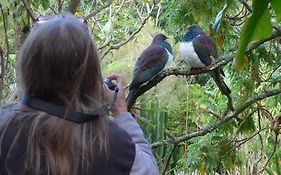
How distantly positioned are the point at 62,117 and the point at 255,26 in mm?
327

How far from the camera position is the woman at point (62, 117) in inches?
33.0

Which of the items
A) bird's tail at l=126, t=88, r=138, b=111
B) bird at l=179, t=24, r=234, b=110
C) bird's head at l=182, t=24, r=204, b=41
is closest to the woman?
bird's tail at l=126, t=88, r=138, b=111

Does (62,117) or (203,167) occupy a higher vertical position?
(62,117)

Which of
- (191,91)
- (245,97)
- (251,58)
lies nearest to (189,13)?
(251,58)

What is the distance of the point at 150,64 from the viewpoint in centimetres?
214

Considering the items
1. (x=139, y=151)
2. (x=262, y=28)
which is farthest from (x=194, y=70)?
(x=262, y=28)

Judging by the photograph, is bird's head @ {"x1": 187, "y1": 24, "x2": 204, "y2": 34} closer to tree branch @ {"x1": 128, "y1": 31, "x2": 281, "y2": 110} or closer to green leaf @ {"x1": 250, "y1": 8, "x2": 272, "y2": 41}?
tree branch @ {"x1": 128, "y1": 31, "x2": 281, "y2": 110}

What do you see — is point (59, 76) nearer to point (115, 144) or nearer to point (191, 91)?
point (115, 144)

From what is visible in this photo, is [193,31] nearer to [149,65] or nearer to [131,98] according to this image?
[149,65]

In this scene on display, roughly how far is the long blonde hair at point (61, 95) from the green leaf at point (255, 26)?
10.1 inches

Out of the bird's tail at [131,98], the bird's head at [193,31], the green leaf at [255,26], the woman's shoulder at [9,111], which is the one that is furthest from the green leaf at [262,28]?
the bird's head at [193,31]

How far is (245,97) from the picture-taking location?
2203 mm

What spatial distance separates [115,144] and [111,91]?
0.45ft

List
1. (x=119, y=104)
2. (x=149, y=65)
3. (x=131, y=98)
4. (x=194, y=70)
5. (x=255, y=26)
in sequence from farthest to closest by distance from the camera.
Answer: (x=149, y=65) < (x=131, y=98) < (x=194, y=70) < (x=119, y=104) < (x=255, y=26)
